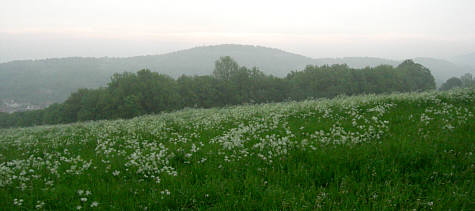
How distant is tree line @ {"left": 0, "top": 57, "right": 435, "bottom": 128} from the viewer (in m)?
51.9

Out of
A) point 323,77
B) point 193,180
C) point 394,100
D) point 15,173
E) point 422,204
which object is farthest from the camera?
point 323,77

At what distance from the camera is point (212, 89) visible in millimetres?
61219

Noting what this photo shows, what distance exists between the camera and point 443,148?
19.1ft

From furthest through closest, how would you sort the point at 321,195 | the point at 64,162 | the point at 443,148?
1. the point at 64,162
2. the point at 443,148
3. the point at 321,195

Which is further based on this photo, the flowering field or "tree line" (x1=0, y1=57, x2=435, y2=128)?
"tree line" (x1=0, y1=57, x2=435, y2=128)

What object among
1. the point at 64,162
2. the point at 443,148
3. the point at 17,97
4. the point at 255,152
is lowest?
the point at 17,97

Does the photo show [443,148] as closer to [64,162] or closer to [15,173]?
[64,162]

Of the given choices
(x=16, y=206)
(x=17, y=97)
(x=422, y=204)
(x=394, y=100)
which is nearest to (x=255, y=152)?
(x=422, y=204)

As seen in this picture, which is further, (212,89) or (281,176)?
(212,89)

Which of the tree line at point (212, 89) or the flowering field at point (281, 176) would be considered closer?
the flowering field at point (281, 176)

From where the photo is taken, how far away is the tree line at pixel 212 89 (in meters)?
51.9

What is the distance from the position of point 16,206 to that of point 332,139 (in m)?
7.03

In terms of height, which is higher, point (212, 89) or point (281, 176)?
point (281, 176)

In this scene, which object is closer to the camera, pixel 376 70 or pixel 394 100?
pixel 394 100
